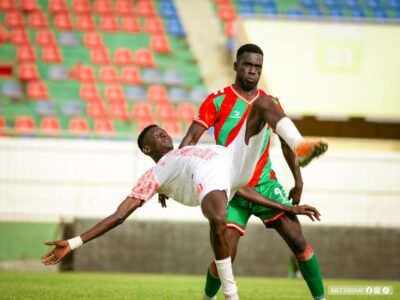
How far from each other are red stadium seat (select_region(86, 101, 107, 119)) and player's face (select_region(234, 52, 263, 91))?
1174 cm

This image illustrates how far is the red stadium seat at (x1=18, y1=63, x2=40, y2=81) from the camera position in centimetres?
1984

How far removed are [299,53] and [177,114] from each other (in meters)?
3.62

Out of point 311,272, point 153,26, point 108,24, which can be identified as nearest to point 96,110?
point 108,24

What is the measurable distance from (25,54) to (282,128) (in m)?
15.3

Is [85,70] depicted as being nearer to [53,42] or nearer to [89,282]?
[53,42]

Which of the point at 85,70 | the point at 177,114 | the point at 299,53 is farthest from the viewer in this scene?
the point at 85,70

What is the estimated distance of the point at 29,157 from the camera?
15258 mm

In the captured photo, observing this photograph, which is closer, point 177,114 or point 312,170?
point 312,170

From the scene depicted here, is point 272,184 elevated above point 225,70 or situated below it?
below

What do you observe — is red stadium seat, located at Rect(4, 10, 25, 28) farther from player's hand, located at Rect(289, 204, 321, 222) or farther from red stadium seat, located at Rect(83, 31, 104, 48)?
player's hand, located at Rect(289, 204, 321, 222)

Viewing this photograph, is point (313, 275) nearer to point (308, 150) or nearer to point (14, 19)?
point (308, 150)

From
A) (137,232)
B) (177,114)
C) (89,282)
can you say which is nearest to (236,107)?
(89,282)

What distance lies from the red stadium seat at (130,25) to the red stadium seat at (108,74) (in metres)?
1.61

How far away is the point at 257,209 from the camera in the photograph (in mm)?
7422
